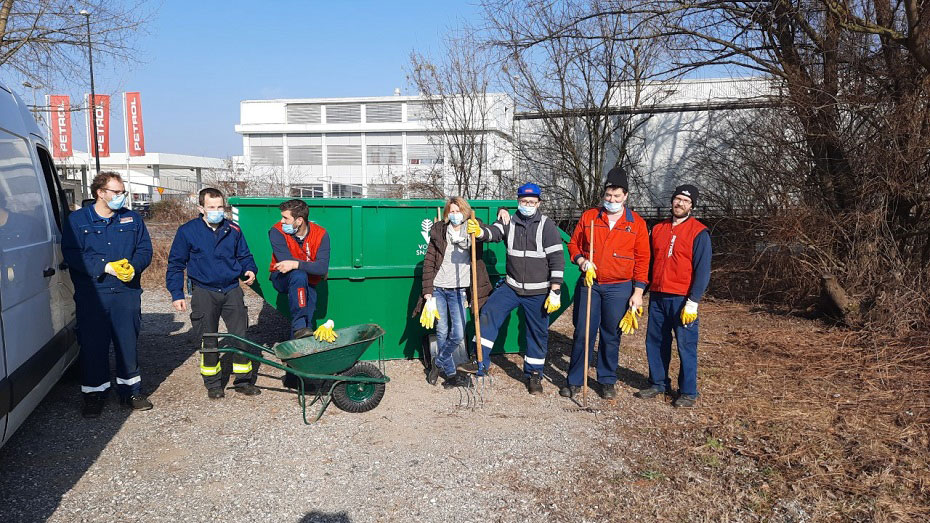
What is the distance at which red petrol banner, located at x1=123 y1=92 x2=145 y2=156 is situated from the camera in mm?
35094

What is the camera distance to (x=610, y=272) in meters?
5.26

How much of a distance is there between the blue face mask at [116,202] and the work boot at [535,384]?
3.77m

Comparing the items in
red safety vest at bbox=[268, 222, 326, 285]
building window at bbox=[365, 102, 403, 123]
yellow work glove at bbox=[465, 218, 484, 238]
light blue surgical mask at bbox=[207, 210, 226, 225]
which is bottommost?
red safety vest at bbox=[268, 222, 326, 285]

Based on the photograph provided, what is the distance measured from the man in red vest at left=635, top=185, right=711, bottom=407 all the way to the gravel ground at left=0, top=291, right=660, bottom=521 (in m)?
0.56

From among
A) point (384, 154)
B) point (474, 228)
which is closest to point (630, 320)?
point (474, 228)

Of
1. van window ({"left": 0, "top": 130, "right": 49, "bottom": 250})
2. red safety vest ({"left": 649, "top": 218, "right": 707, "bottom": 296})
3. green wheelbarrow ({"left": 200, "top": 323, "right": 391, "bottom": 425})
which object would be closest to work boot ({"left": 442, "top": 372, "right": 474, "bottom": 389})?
green wheelbarrow ({"left": 200, "top": 323, "right": 391, "bottom": 425})

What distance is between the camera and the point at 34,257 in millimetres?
4062

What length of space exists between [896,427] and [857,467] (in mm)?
950

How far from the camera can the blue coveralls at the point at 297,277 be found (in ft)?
17.5

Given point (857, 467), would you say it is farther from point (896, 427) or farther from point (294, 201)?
point (294, 201)

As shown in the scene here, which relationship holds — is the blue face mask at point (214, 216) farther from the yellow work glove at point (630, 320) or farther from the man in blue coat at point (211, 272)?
the yellow work glove at point (630, 320)

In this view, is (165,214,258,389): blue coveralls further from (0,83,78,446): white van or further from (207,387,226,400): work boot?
(0,83,78,446): white van

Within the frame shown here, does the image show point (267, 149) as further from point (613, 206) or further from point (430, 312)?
point (613, 206)

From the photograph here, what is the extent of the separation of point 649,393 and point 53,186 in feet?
18.0
